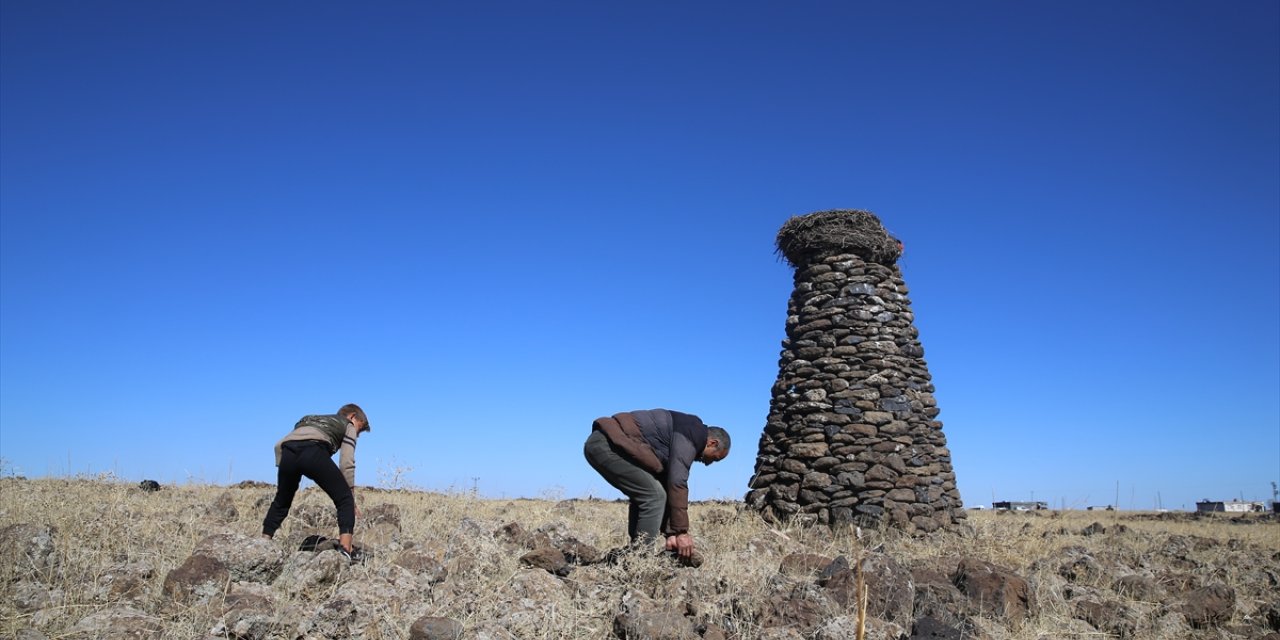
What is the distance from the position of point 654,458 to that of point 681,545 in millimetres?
617

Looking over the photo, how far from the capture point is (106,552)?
532cm

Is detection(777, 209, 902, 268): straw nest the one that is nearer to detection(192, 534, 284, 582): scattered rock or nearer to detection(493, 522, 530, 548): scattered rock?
detection(493, 522, 530, 548): scattered rock

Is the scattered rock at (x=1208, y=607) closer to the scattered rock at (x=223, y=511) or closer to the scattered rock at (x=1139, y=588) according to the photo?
the scattered rock at (x=1139, y=588)

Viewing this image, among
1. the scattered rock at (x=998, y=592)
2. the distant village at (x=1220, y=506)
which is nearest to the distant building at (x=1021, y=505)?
the distant village at (x=1220, y=506)

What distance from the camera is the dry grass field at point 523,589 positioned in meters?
3.92

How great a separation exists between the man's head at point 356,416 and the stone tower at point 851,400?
489cm

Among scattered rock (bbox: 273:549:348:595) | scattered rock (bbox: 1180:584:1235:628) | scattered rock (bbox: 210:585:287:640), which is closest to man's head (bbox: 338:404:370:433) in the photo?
scattered rock (bbox: 273:549:348:595)

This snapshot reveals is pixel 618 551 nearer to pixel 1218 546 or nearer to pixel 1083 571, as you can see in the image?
pixel 1083 571

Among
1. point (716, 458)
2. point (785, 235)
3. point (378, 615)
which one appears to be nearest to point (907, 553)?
point (716, 458)

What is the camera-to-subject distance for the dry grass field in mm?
3922

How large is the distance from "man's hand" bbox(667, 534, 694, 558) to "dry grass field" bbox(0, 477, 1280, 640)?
0.20 metres

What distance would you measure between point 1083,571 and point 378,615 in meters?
5.71

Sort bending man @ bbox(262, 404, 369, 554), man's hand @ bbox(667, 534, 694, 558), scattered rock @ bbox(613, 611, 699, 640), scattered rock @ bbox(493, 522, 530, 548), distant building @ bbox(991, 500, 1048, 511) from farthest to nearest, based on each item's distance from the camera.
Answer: distant building @ bbox(991, 500, 1048, 511) < scattered rock @ bbox(493, 522, 530, 548) < bending man @ bbox(262, 404, 369, 554) < man's hand @ bbox(667, 534, 694, 558) < scattered rock @ bbox(613, 611, 699, 640)

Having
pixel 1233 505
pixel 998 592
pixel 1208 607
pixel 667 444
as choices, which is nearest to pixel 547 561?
pixel 667 444
